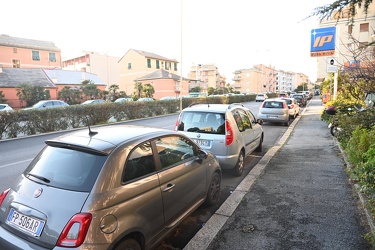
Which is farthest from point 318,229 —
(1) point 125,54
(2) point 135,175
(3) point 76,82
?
(1) point 125,54

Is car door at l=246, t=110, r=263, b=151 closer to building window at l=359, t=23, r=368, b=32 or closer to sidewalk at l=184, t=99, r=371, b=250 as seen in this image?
sidewalk at l=184, t=99, r=371, b=250

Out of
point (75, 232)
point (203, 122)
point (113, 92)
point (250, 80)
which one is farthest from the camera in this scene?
point (250, 80)

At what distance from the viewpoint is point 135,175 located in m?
2.69

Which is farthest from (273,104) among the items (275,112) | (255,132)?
(255,132)

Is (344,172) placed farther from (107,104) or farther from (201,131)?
(107,104)

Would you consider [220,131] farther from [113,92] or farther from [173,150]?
[113,92]

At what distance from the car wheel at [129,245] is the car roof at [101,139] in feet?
2.74

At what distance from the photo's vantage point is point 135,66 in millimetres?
56719

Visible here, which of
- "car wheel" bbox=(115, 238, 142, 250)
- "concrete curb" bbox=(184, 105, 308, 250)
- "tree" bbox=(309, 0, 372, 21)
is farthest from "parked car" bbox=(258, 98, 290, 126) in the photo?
"car wheel" bbox=(115, 238, 142, 250)

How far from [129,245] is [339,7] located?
4.60m

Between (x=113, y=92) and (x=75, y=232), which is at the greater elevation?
(x=113, y=92)

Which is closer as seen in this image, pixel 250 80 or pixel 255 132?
pixel 255 132

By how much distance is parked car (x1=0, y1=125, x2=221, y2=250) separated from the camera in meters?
2.18

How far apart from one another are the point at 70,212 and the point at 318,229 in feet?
10.1
